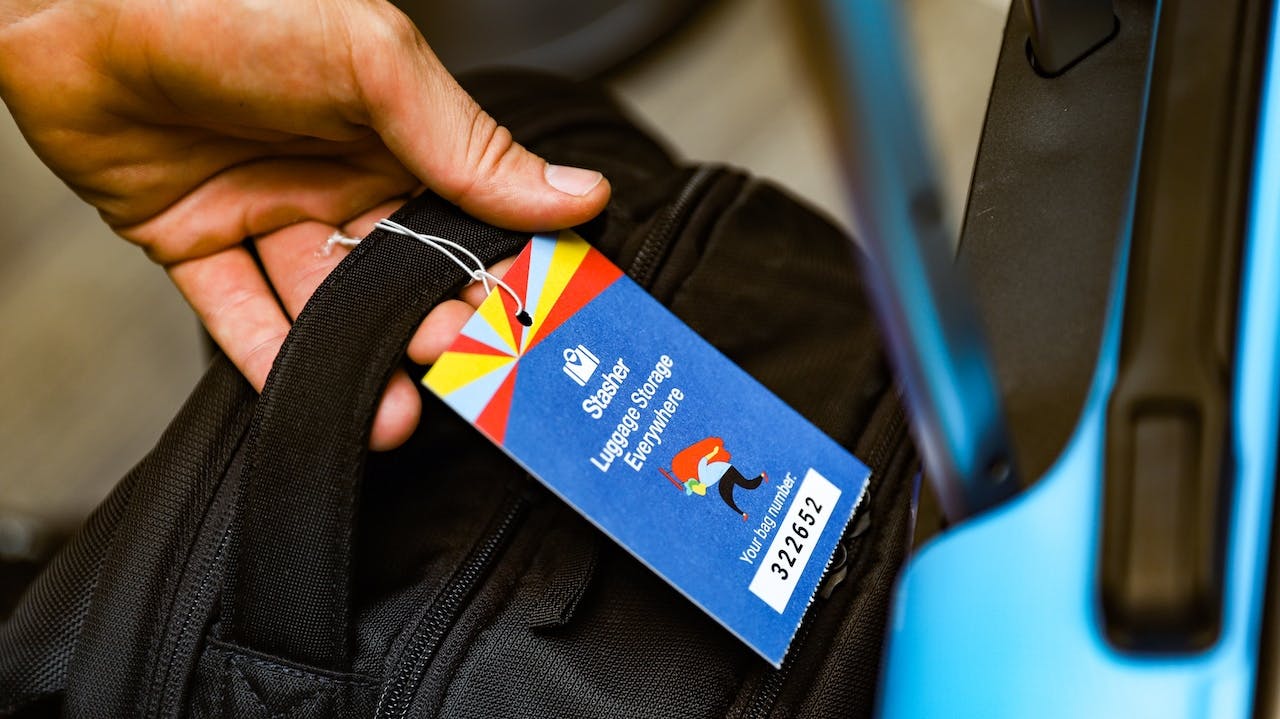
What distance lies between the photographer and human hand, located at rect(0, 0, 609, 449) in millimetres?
551

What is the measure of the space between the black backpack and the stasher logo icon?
7 centimetres

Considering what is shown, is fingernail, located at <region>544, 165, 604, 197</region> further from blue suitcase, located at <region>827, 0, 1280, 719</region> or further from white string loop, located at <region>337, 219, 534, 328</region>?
blue suitcase, located at <region>827, 0, 1280, 719</region>

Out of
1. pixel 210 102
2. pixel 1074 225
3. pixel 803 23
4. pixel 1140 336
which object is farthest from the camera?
pixel 210 102

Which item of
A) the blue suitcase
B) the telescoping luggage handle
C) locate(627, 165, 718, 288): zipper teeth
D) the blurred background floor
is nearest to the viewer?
the blue suitcase

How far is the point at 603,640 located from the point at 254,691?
17 centimetres

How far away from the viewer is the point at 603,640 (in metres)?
0.53

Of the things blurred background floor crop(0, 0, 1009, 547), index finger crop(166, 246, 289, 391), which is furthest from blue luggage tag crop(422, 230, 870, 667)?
blurred background floor crop(0, 0, 1009, 547)

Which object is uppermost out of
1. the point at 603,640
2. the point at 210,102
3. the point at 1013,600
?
the point at 210,102

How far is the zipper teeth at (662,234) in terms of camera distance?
0.59m

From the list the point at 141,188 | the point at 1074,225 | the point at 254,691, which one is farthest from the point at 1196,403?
the point at 141,188

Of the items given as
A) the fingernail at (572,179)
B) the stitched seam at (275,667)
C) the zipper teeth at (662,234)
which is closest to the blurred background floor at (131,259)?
the zipper teeth at (662,234)

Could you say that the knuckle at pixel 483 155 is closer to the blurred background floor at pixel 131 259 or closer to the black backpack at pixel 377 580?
the black backpack at pixel 377 580

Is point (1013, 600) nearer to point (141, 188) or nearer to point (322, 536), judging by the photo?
point (322, 536)

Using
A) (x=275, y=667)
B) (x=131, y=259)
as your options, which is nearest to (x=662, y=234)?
(x=275, y=667)
